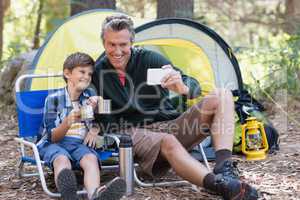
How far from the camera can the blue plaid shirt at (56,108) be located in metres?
3.73

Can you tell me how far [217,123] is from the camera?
351 cm

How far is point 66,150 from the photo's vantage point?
3635 mm

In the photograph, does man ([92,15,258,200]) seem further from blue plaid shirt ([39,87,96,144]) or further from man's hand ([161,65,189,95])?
blue plaid shirt ([39,87,96,144])

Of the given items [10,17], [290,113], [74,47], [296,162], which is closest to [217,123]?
[296,162]

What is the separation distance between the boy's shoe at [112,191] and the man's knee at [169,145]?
1.31 feet

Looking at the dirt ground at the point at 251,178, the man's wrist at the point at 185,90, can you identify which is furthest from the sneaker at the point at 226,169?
the man's wrist at the point at 185,90

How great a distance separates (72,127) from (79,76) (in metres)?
0.35

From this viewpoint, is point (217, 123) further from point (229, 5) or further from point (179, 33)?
point (229, 5)

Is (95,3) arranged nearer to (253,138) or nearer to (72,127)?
(253,138)

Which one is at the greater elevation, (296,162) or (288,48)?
(288,48)

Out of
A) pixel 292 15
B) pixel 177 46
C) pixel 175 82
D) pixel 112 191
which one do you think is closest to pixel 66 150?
pixel 112 191

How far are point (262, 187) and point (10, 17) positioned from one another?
26.8 ft

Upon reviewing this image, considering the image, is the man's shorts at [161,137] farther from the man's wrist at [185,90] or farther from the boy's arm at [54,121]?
the boy's arm at [54,121]

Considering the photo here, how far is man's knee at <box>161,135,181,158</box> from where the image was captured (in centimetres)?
346
